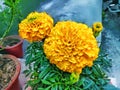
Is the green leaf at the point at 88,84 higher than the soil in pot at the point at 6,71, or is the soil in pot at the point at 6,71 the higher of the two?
the green leaf at the point at 88,84

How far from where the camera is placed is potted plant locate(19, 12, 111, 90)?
100 cm

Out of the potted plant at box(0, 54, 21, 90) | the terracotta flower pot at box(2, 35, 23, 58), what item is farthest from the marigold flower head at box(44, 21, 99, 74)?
the terracotta flower pot at box(2, 35, 23, 58)

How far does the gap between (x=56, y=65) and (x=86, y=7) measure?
3.86 feet

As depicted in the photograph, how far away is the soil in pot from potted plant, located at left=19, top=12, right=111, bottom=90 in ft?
0.69

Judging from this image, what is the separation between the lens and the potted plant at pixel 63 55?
1005mm

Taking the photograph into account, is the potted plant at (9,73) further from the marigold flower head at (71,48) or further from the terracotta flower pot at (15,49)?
the marigold flower head at (71,48)

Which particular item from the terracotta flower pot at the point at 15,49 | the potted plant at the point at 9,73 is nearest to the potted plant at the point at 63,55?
the potted plant at the point at 9,73

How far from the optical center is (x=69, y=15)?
2.08 m

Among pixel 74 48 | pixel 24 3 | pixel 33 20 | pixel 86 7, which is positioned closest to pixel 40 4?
pixel 24 3

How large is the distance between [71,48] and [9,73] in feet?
1.75

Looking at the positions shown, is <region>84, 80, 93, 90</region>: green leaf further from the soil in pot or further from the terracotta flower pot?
the terracotta flower pot

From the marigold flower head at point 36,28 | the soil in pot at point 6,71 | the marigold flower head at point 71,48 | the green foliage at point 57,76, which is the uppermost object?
the marigold flower head at point 36,28

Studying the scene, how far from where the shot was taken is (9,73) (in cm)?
142

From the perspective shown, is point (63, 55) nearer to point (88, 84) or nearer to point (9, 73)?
point (88, 84)
